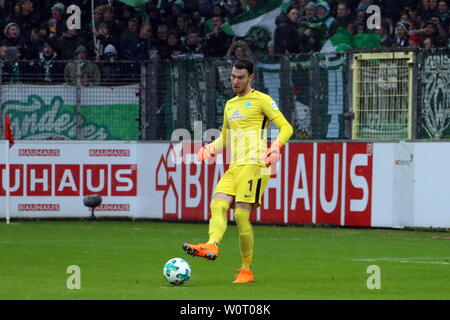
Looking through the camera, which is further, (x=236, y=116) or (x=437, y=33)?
(x=437, y=33)

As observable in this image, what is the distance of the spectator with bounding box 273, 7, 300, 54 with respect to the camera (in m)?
22.4

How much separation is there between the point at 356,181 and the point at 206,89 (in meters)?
3.62

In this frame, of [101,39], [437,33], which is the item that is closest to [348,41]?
[437,33]

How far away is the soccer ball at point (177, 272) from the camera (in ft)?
34.3

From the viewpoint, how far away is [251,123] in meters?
11.5

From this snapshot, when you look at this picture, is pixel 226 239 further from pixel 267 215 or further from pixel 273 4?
pixel 273 4

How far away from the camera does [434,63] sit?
19.4m

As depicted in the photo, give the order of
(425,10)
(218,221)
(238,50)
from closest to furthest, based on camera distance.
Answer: (218,221), (238,50), (425,10)

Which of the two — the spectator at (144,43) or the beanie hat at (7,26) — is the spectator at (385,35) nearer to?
the spectator at (144,43)

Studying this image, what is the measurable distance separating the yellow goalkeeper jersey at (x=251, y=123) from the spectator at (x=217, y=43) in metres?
11.7

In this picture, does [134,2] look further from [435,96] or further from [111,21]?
[435,96]

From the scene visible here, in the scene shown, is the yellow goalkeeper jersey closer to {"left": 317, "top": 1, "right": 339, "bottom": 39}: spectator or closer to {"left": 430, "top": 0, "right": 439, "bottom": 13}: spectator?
{"left": 430, "top": 0, "right": 439, "bottom": 13}: spectator

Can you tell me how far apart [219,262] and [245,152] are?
2.47 metres

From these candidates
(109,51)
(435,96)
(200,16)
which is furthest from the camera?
(200,16)
